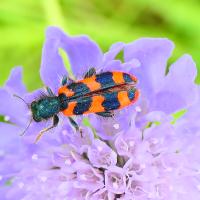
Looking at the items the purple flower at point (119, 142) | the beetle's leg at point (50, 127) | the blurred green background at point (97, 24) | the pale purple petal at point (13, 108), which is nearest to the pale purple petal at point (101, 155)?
the purple flower at point (119, 142)

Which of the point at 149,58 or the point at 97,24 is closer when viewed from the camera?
the point at 149,58

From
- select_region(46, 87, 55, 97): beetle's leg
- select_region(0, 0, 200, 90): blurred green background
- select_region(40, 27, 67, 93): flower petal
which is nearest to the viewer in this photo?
select_region(40, 27, 67, 93): flower petal

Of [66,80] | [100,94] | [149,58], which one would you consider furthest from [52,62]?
[149,58]

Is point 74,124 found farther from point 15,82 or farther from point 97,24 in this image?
point 97,24

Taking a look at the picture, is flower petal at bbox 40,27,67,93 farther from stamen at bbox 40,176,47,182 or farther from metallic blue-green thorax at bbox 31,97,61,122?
stamen at bbox 40,176,47,182

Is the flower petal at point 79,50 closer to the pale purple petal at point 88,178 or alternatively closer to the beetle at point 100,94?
the beetle at point 100,94

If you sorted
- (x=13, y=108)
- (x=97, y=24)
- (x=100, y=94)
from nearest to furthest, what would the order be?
(x=100, y=94) → (x=13, y=108) → (x=97, y=24)

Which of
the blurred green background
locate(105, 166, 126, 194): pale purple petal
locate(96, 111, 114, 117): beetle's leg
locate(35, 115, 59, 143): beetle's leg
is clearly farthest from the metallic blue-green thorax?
the blurred green background

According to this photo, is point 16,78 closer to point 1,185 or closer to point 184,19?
point 1,185
